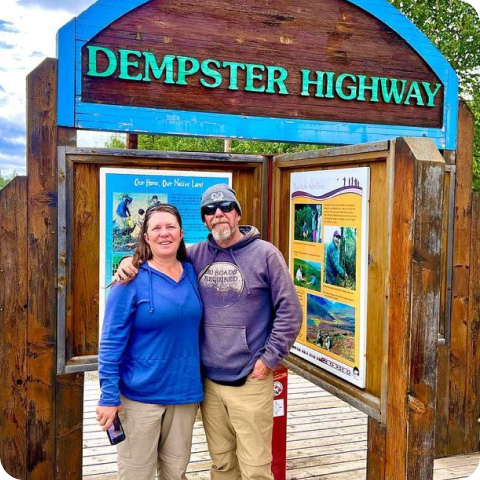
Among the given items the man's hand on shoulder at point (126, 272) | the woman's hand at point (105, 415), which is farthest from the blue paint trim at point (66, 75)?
the woman's hand at point (105, 415)

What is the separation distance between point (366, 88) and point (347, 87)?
0.48 ft

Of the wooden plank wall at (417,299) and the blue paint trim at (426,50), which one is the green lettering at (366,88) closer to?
the blue paint trim at (426,50)

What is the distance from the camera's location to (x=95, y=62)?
3.29 meters

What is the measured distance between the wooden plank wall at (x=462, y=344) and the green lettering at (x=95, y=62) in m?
2.57

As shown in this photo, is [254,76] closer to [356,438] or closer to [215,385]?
[215,385]

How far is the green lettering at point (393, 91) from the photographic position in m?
3.91

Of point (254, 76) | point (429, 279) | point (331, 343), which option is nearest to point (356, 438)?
point (331, 343)

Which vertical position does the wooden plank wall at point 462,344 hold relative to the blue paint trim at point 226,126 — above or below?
below

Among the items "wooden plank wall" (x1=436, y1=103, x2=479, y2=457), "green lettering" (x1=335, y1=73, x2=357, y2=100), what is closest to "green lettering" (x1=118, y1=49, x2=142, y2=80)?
"green lettering" (x1=335, y1=73, x2=357, y2=100)

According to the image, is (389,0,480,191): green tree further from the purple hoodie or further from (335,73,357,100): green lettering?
the purple hoodie

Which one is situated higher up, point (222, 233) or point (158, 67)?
point (158, 67)

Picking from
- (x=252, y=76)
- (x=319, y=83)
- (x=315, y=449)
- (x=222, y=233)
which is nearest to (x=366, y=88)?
(x=319, y=83)

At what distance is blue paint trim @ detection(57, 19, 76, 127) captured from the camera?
3229 mm

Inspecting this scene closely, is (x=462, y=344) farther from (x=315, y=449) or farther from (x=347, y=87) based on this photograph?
(x=347, y=87)
